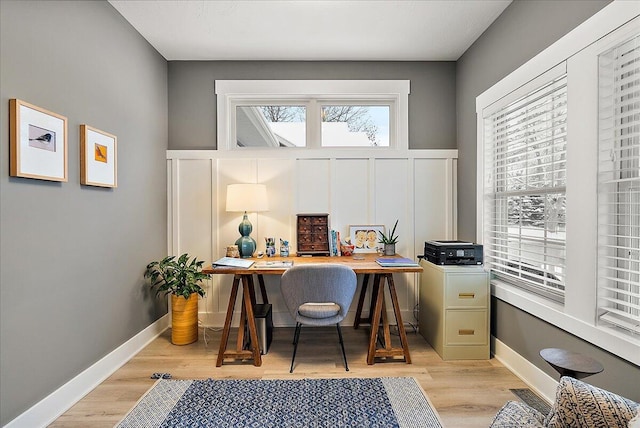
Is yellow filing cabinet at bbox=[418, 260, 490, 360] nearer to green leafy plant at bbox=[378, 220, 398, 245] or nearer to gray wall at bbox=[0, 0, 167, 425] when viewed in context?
green leafy plant at bbox=[378, 220, 398, 245]

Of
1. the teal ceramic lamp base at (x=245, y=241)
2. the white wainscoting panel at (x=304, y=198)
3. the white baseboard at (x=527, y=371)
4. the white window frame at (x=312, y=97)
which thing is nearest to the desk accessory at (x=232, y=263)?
the teal ceramic lamp base at (x=245, y=241)

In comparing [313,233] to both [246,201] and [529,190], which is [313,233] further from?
[529,190]

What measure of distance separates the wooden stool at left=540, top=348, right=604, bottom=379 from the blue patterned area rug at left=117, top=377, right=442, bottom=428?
0.74 m

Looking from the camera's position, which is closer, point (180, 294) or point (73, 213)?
point (73, 213)

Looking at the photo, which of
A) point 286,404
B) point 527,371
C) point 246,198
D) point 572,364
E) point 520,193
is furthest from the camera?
point 246,198

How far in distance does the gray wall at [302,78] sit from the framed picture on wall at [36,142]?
1498 mm

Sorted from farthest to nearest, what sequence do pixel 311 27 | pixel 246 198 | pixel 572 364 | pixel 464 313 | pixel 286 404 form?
pixel 246 198 → pixel 311 27 → pixel 464 313 → pixel 286 404 → pixel 572 364

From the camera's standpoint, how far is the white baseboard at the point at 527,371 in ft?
6.84

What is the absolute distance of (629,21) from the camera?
1541 mm

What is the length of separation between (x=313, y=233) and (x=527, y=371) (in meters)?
1.99

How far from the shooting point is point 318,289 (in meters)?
2.36

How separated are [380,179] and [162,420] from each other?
8.58ft

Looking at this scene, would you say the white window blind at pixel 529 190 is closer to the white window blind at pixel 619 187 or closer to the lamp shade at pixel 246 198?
the white window blind at pixel 619 187

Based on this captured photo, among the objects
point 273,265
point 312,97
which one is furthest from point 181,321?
point 312,97
